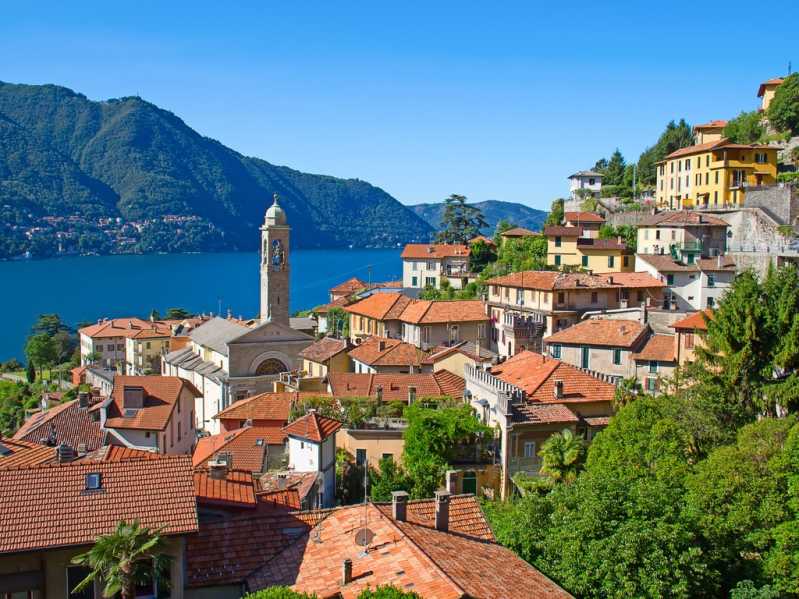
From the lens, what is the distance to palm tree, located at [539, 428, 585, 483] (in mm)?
27156

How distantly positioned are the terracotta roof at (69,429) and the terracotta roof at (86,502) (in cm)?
1939

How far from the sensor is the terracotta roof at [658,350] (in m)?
36.4

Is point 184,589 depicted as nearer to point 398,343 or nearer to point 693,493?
point 693,493

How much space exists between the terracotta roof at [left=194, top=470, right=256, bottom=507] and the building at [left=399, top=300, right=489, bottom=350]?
29886 millimetres

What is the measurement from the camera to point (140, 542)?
14.3 metres

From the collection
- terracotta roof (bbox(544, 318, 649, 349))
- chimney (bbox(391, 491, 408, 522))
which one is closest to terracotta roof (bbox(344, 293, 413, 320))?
terracotta roof (bbox(544, 318, 649, 349))

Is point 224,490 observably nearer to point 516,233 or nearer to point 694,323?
point 694,323

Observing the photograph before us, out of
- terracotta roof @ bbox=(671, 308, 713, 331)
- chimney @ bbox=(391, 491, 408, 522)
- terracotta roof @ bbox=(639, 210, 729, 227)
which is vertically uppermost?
terracotta roof @ bbox=(639, 210, 729, 227)

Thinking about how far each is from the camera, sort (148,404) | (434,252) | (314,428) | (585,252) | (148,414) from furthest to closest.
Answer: (434,252) < (585,252) < (148,404) < (148,414) < (314,428)

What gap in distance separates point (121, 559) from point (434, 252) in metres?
63.5

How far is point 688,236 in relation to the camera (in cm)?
5259

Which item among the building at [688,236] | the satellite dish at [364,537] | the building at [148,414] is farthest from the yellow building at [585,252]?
the satellite dish at [364,537]

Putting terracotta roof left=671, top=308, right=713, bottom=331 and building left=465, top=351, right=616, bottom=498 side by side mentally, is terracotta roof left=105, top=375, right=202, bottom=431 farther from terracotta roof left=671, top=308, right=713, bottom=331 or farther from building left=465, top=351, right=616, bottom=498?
terracotta roof left=671, top=308, right=713, bottom=331

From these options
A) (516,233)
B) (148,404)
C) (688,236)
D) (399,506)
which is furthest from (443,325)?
(399,506)
